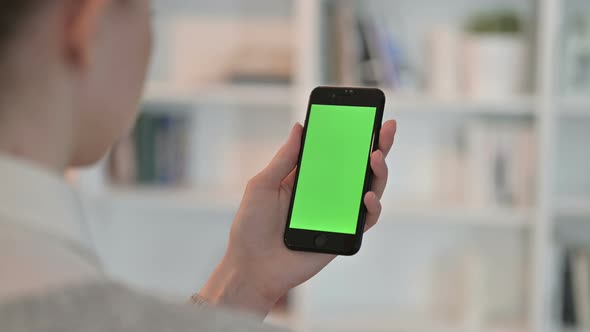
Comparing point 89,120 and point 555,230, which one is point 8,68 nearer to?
point 89,120

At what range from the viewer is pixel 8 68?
1.50 ft

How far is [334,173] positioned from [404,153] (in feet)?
5.30

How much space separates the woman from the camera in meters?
0.41

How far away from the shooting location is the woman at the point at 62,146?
0.41m

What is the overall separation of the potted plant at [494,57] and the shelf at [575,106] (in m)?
0.14

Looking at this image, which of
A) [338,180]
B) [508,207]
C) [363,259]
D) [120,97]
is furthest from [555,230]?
[120,97]

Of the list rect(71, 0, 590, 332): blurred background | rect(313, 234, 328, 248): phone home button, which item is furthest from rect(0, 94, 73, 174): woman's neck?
rect(71, 0, 590, 332): blurred background

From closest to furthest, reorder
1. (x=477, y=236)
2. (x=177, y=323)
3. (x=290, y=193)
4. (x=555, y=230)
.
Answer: (x=177, y=323) < (x=290, y=193) < (x=555, y=230) < (x=477, y=236)

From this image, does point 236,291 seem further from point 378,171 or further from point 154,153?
point 154,153

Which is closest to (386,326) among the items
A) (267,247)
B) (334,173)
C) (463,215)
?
(463,215)

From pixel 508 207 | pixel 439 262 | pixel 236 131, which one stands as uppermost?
pixel 236 131

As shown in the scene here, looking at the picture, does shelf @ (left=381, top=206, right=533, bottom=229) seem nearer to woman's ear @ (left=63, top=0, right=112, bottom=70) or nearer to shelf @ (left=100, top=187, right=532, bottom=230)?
shelf @ (left=100, top=187, right=532, bottom=230)

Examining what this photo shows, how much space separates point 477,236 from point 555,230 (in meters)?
0.31

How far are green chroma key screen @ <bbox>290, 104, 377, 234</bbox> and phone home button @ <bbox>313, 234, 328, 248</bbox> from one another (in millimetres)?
11
